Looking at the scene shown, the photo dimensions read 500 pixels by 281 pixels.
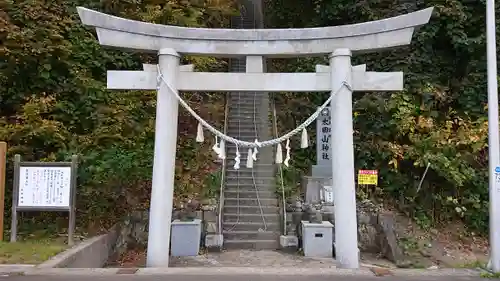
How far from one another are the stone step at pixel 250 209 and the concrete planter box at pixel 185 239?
1.68m

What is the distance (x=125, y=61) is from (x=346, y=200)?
9.47 meters

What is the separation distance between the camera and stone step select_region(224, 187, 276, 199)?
41.4 feet

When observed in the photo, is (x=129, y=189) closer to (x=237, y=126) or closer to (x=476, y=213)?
(x=237, y=126)

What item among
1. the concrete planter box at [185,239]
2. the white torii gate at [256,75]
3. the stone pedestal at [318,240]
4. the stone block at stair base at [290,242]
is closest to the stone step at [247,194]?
the stone block at stair base at [290,242]

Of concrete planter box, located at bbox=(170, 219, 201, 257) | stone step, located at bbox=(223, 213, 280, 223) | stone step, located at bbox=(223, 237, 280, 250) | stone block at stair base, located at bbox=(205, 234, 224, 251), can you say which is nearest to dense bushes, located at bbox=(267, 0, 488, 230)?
stone step, located at bbox=(223, 213, 280, 223)

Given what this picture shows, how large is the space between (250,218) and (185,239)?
206cm

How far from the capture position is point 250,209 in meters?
12.2

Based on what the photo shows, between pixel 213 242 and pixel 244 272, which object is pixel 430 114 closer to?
pixel 213 242

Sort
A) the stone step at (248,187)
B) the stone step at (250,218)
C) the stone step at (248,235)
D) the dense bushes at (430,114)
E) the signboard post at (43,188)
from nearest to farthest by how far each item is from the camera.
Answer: the signboard post at (43,188)
the stone step at (248,235)
the stone step at (250,218)
the dense bushes at (430,114)
the stone step at (248,187)

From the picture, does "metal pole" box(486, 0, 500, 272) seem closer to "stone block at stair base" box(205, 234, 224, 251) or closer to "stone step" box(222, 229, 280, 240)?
"stone step" box(222, 229, 280, 240)

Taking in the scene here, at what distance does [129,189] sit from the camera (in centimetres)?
1155

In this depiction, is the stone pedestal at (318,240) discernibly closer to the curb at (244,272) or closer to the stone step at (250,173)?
the curb at (244,272)

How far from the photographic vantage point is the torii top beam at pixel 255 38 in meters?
8.24

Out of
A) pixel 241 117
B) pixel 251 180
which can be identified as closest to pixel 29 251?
pixel 251 180
